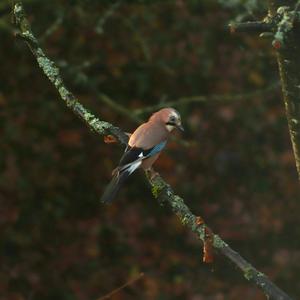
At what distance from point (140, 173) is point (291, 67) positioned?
613 cm

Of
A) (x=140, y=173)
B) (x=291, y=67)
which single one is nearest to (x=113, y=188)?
(x=291, y=67)

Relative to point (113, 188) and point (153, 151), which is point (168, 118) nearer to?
point (153, 151)

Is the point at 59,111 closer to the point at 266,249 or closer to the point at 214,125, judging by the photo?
the point at 214,125

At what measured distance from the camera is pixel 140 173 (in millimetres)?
9039

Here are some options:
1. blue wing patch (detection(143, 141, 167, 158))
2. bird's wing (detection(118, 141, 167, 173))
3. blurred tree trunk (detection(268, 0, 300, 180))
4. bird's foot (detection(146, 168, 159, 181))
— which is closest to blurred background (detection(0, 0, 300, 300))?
blue wing patch (detection(143, 141, 167, 158))

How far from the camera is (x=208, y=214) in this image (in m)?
9.78

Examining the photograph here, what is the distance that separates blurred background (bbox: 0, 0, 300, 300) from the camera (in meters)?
8.66

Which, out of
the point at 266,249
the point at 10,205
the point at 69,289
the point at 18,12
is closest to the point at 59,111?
the point at 10,205

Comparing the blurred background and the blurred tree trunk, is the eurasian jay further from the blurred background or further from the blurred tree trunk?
the blurred background

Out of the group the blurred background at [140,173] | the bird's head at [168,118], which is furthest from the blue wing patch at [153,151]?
the blurred background at [140,173]

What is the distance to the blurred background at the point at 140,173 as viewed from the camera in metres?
8.66

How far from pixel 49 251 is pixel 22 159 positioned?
112 centimetres

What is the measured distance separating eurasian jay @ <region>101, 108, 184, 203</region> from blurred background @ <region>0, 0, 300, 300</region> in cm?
386

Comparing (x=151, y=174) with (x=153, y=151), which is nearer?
(x=151, y=174)
